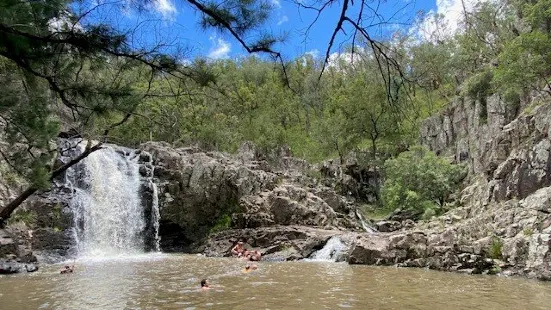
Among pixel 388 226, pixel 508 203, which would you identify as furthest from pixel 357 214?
pixel 508 203

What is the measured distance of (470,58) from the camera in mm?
36031

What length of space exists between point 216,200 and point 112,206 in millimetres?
5409

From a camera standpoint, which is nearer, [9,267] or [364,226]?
[9,267]

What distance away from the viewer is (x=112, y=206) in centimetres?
2234

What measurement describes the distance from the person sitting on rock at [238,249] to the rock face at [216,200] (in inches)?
82.2

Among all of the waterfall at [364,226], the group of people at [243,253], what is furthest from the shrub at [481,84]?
the group of people at [243,253]

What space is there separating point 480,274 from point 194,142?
2683 centimetres

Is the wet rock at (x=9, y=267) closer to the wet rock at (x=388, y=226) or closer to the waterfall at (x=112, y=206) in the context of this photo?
the waterfall at (x=112, y=206)

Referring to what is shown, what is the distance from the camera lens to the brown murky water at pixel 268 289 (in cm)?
920

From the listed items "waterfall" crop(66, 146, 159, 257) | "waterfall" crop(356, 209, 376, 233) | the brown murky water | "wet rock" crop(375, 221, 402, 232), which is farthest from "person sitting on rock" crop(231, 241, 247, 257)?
"wet rock" crop(375, 221, 402, 232)

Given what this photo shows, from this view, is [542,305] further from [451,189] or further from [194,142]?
[194,142]

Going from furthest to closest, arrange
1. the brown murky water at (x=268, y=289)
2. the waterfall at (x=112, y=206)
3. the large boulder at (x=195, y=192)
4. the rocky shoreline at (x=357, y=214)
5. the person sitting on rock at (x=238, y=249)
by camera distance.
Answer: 1. the large boulder at (x=195, y=192)
2. the waterfall at (x=112, y=206)
3. the person sitting on rock at (x=238, y=249)
4. the rocky shoreline at (x=357, y=214)
5. the brown murky water at (x=268, y=289)

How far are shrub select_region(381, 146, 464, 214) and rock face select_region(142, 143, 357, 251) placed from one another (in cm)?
422

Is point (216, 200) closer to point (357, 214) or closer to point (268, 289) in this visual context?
point (357, 214)
